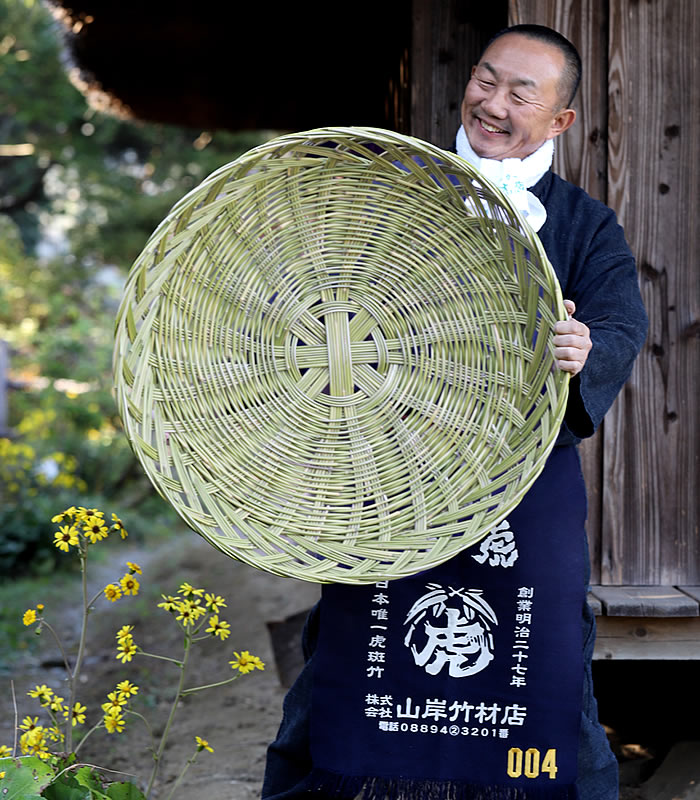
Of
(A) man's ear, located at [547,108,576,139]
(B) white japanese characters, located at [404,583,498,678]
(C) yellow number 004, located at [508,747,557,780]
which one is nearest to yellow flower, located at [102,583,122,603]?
(B) white japanese characters, located at [404,583,498,678]

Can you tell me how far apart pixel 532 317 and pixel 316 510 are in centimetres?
51

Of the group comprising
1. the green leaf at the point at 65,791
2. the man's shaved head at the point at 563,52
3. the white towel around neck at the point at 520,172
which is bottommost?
the green leaf at the point at 65,791

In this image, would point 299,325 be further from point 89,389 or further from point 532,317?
point 89,389

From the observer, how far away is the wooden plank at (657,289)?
7.53 feet

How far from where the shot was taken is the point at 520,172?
1660 mm

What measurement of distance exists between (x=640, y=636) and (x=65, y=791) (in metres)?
1.36

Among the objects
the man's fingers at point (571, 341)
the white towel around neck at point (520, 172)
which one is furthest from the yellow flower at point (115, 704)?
the white towel around neck at point (520, 172)

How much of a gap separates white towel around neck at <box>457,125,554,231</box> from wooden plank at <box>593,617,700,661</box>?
1066 mm

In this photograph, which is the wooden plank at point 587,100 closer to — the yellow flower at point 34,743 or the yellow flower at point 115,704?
the yellow flower at point 115,704

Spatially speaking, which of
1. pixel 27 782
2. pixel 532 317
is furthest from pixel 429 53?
pixel 27 782

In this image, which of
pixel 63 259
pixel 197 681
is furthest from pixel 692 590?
pixel 63 259

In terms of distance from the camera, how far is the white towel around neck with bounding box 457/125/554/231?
5.41 ft

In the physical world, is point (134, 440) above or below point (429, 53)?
Answer: below

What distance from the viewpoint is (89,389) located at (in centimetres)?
815
